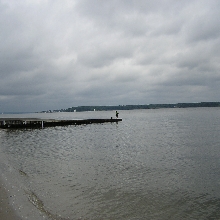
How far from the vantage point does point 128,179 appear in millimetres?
17016

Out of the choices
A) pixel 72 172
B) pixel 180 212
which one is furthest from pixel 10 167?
pixel 180 212

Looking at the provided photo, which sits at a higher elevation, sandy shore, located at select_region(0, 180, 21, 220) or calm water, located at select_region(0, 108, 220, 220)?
sandy shore, located at select_region(0, 180, 21, 220)

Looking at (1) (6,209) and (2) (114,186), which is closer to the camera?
(1) (6,209)

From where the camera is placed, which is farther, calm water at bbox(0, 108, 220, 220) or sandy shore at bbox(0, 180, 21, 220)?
calm water at bbox(0, 108, 220, 220)

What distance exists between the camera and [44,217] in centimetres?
1031

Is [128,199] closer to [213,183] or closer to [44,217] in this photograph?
[44,217]

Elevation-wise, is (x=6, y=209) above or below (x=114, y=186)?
above

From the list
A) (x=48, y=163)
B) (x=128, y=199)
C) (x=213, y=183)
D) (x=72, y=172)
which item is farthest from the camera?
(x=48, y=163)

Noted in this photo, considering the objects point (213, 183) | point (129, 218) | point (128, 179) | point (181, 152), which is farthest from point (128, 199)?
point (181, 152)

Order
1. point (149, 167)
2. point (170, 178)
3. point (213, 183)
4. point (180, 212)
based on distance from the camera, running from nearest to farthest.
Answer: point (180, 212), point (213, 183), point (170, 178), point (149, 167)

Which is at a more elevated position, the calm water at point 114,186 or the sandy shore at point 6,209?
the sandy shore at point 6,209

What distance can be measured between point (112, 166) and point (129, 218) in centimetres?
1044

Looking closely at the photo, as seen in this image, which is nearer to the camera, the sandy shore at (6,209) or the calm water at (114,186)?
the sandy shore at (6,209)

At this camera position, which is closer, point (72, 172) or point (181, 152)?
point (72, 172)
